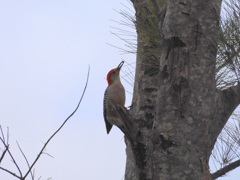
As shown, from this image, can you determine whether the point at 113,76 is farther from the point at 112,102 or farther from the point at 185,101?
the point at 185,101

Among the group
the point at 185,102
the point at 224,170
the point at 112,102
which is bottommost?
the point at 224,170

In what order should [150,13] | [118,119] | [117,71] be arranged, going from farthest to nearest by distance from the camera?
[117,71], [150,13], [118,119]

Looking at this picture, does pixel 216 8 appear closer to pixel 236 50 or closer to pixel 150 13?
pixel 236 50

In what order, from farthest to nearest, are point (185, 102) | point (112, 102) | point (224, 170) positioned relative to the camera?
1. point (112, 102)
2. point (224, 170)
3. point (185, 102)

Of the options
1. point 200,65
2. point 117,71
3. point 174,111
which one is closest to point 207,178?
point 174,111

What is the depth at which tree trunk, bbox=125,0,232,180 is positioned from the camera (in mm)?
2240

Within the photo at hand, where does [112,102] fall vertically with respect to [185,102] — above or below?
above

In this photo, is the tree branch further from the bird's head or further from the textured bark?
the bird's head

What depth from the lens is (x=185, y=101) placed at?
2297 millimetres

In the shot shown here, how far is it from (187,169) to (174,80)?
383mm

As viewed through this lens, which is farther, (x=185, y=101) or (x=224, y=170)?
(x=224, y=170)

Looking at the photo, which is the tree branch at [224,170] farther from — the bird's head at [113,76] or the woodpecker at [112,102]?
the bird's head at [113,76]

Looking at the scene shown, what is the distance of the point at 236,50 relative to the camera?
321cm

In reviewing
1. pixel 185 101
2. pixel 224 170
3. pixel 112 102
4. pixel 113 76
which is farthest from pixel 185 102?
pixel 113 76
